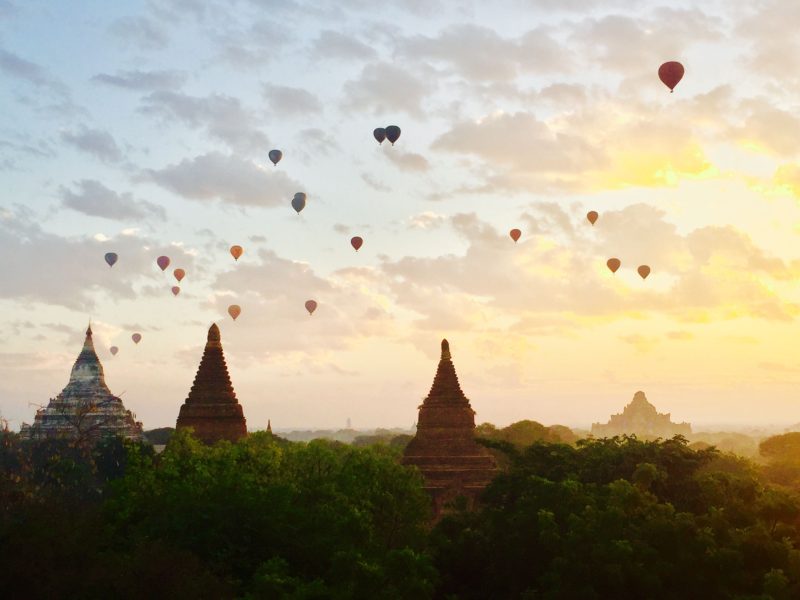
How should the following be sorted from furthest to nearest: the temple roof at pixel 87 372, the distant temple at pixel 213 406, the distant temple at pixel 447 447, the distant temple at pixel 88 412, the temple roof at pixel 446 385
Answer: the temple roof at pixel 87 372
the distant temple at pixel 88 412
the distant temple at pixel 213 406
the temple roof at pixel 446 385
the distant temple at pixel 447 447

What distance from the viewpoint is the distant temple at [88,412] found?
118m

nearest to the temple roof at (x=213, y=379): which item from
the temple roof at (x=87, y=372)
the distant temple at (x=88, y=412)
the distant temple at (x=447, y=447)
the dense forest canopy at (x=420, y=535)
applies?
the distant temple at (x=447, y=447)

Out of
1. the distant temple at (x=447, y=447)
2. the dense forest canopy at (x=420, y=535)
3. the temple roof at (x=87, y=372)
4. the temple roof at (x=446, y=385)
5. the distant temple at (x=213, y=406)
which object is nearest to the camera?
the dense forest canopy at (x=420, y=535)

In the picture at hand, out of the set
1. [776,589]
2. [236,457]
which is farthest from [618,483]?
[236,457]

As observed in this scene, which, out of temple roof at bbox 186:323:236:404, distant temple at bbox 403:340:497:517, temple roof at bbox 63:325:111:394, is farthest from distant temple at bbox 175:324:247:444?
temple roof at bbox 63:325:111:394

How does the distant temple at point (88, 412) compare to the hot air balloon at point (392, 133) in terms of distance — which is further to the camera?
the distant temple at point (88, 412)

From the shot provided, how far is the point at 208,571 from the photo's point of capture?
3547 cm

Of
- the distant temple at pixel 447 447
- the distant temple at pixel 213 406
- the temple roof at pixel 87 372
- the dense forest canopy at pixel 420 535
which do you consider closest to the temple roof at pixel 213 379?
the distant temple at pixel 213 406

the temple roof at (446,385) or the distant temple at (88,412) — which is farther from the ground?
the distant temple at (88,412)

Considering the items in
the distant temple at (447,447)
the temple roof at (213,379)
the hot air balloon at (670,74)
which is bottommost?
the distant temple at (447,447)

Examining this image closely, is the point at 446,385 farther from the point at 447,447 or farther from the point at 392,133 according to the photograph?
the point at 392,133

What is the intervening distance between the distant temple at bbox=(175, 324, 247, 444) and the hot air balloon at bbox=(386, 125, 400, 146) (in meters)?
19.8

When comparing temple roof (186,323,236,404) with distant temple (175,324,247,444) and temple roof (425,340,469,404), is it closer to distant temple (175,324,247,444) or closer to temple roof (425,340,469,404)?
distant temple (175,324,247,444)

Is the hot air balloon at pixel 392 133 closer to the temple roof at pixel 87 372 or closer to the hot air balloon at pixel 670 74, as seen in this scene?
the hot air balloon at pixel 670 74
